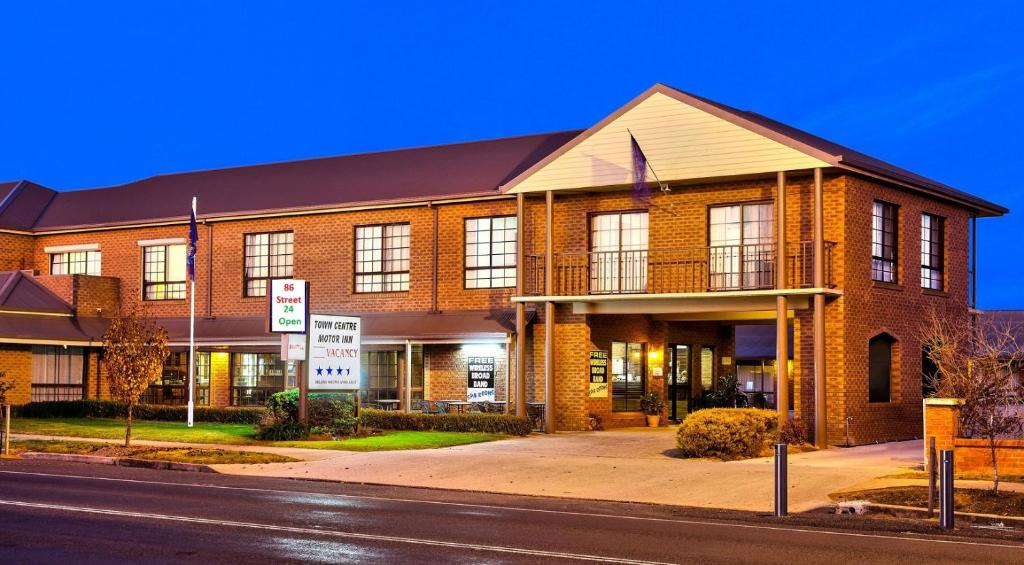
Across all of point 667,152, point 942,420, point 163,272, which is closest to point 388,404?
point 163,272

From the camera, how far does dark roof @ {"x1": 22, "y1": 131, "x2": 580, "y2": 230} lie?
32875 mm

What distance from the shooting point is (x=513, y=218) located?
3133cm

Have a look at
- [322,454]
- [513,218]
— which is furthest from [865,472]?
[513,218]

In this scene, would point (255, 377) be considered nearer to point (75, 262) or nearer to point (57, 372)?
point (57, 372)

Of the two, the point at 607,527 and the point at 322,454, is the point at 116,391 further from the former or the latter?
the point at 607,527

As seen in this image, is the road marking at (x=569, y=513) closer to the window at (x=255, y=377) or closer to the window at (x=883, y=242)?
the window at (x=883, y=242)

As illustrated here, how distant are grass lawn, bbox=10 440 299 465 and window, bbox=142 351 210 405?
34.3 feet

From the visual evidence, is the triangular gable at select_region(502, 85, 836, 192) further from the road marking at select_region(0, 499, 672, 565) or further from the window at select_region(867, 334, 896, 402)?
the road marking at select_region(0, 499, 672, 565)

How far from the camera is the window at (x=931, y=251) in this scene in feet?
96.8

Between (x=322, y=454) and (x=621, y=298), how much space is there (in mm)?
8166

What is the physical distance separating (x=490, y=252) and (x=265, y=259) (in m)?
7.50

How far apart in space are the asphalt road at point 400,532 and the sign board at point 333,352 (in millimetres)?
8544

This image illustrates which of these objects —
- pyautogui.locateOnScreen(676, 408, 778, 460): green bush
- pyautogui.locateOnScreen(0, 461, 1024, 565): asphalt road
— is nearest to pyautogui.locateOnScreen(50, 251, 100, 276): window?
pyautogui.locateOnScreen(0, 461, 1024, 565): asphalt road

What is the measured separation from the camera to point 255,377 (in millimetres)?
35344
